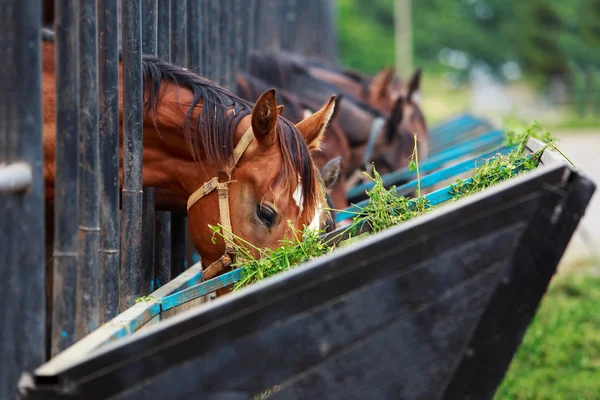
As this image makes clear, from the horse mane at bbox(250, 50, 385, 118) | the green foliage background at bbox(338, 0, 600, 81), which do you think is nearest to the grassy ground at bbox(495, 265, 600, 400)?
the horse mane at bbox(250, 50, 385, 118)

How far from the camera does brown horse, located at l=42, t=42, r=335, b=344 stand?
3.07 m

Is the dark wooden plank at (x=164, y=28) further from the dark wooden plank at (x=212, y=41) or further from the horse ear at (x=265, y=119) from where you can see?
the dark wooden plank at (x=212, y=41)

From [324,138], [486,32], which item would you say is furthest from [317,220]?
[486,32]

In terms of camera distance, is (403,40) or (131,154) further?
(403,40)

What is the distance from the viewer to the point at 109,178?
2.38 metres

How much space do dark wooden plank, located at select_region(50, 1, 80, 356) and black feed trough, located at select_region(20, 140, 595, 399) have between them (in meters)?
0.18

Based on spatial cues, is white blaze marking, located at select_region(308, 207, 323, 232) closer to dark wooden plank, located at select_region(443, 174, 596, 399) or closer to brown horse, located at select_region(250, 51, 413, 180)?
dark wooden plank, located at select_region(443, 174, 596, 399)

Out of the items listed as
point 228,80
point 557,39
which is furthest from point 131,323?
point 557,39

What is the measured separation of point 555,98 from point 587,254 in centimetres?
2691

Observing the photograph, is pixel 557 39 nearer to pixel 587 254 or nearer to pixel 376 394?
pixel 587 254

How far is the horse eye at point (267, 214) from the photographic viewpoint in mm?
3077

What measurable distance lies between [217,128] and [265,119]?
8.6 inches

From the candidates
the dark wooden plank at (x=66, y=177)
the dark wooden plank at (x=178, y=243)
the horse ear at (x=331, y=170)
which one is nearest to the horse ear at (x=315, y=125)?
the dark wooden plank at (x=178, y=243)

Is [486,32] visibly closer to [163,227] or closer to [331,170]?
[331,170]
